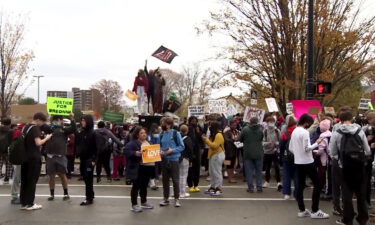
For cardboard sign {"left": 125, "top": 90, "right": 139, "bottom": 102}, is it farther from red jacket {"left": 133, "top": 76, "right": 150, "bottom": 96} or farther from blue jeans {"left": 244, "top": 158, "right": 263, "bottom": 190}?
blue jeans {"left": 244, "top": 158, "right": 263, "bottom": 190}

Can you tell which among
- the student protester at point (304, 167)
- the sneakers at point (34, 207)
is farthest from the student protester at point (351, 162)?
the sneakers at point (34, 207)

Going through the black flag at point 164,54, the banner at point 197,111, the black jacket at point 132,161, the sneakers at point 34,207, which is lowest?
the sneakers at point 34,207

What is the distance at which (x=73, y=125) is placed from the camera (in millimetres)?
10195

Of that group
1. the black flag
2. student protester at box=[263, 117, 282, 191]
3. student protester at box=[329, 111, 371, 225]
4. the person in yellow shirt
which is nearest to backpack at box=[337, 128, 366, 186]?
student protester at box=[329, 111, 371, 225]

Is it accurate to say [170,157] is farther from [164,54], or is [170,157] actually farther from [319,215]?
[164,54]

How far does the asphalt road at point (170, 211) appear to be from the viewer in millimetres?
7988

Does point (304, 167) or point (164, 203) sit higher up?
point (304, 167)

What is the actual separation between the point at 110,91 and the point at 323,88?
57.2 m

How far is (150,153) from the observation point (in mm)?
8914

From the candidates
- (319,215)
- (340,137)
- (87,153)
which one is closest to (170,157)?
→ (87,153)

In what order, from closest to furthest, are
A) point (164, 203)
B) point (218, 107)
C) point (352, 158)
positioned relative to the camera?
point (352, 158), point (164, 203), point (218, 107)

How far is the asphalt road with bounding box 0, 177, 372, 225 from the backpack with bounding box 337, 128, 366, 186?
102 centimetres

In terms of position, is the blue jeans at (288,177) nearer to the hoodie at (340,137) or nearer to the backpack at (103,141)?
the hoodie at (340,137)

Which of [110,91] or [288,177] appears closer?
[288,177]
